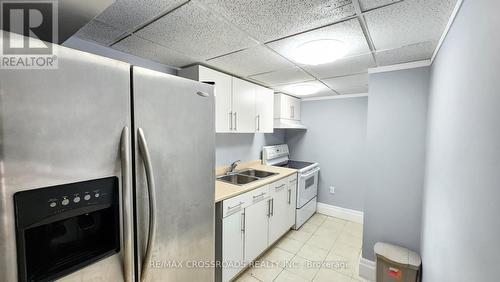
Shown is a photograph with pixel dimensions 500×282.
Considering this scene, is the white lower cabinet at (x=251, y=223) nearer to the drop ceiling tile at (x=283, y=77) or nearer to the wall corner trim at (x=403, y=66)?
the drop ceiling tile at (x=283, y=77)

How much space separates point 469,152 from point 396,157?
1.25 metres

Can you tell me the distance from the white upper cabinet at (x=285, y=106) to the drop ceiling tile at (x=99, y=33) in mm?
2358

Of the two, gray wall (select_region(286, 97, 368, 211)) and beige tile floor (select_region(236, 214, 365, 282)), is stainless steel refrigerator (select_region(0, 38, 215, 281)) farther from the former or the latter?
gray wall (select_region(286, 97, 368, 211))

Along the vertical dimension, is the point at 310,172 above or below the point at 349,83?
below

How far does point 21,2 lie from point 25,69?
263 mm

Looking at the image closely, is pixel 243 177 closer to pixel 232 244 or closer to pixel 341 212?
pixel 232 244

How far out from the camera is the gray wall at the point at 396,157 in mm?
1885

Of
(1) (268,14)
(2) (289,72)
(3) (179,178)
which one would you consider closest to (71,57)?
(3) (179,178)

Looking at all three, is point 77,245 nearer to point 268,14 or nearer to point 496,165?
point 268,14

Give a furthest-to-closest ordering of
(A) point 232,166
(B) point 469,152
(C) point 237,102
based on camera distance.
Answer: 1. (A) point 232,166
2. (C) point 237,102
3. (B) point 469,152

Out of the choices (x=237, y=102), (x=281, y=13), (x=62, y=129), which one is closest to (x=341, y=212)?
(x=237, y=102)

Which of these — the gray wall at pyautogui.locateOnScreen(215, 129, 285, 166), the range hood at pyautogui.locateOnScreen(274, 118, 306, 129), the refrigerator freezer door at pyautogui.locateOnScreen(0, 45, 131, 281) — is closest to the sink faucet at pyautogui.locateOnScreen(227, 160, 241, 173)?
the gray wall at pyautogui.locateOnScreen(215, 129, 285, 166)

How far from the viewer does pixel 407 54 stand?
169cm

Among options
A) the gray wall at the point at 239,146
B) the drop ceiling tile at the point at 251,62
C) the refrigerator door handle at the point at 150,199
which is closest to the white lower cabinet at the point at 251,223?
A: the gray wall at the point at 239,146
